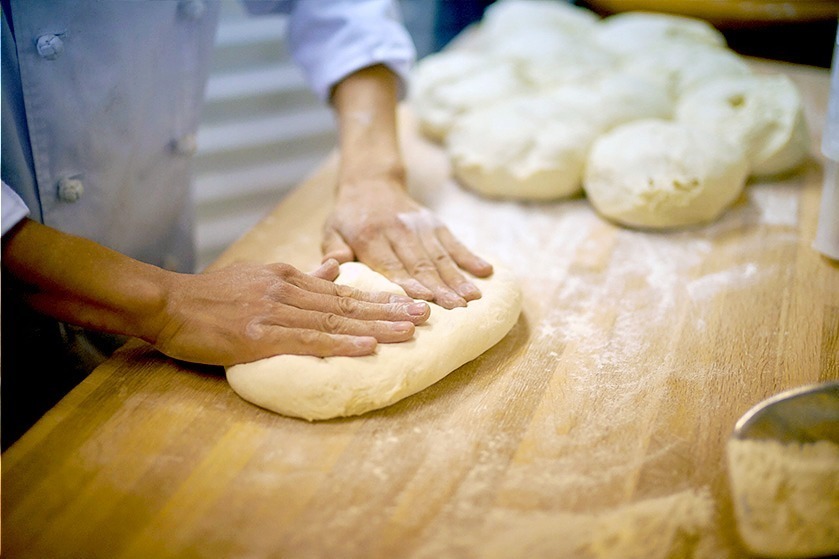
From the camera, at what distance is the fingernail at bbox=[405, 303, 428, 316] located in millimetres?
1206

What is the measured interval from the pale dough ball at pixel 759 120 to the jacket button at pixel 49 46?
1.62m

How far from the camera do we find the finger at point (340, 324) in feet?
3.75

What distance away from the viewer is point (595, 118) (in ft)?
5.96

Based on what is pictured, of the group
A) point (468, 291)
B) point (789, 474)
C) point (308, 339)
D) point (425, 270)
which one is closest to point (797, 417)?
point (789, 474)

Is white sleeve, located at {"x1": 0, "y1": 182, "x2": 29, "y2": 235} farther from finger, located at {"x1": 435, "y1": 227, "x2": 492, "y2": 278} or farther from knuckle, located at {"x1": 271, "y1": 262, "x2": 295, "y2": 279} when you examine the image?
finger, located at {"x1": 435, "y1": 227, "x2": 492, "y2": 278}

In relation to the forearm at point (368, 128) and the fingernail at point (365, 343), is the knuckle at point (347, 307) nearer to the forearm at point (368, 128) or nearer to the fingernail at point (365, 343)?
the fingernail at point (365, 343)

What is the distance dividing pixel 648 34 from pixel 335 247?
158cm

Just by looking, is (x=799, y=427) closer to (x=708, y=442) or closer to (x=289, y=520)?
(x=708, y=442)

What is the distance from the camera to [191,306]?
3.74 ft

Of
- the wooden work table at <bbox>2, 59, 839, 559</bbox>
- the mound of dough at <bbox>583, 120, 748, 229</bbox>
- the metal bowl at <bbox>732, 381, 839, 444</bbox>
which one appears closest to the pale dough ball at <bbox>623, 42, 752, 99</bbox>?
the mound of dough at <bbox>583, 120, 748, 229</bbox>

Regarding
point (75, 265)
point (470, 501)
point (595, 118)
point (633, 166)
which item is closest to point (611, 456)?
point (470, 501)

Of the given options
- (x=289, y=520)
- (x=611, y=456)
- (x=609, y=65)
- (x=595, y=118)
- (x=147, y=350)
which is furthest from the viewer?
(x=609, y=65)

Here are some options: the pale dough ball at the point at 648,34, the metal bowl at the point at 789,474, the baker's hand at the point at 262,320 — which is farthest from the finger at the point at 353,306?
the pale dough ball at the point at 648,34

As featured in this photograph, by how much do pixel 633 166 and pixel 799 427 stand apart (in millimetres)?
815
